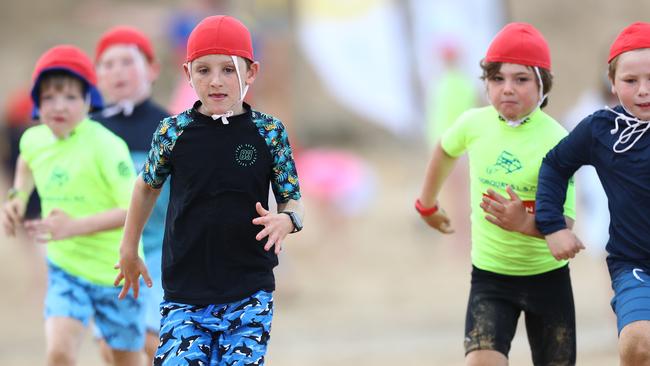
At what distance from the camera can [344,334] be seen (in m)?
10.3

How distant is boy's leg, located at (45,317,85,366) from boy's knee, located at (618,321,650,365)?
2.77 meters

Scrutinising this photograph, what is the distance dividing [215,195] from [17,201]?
1.81m

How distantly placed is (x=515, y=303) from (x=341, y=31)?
1241cm

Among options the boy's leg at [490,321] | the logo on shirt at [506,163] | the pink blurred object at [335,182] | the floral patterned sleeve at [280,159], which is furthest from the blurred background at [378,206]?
the floral patterned sleeve at [280,159]

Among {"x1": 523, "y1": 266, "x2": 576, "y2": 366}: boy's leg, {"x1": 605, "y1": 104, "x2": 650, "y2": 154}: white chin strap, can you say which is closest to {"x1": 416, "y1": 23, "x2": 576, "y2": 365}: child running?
{"x1": 523, "y1": 266, "x2": 576, "y2": 366}: boy's leg

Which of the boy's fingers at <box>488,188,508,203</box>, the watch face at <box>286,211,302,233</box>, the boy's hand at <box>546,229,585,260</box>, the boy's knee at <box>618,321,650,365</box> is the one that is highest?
the boy's fingers at <box>488,188,508,203</box>

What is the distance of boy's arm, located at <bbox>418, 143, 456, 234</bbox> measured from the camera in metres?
5.56

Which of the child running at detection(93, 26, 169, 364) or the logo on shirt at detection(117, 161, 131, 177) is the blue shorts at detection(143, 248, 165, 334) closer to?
the child running at detection(93, 26, 169, 364)

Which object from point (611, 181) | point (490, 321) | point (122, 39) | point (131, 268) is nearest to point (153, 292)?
point (122, 39)

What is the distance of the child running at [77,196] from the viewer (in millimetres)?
5852

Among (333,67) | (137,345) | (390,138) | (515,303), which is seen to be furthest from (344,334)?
(390,138)

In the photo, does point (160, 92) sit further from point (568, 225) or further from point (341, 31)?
point (568, 225)

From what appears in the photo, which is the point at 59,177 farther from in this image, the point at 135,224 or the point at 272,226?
the point at 272,226

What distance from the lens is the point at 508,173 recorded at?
522cm
